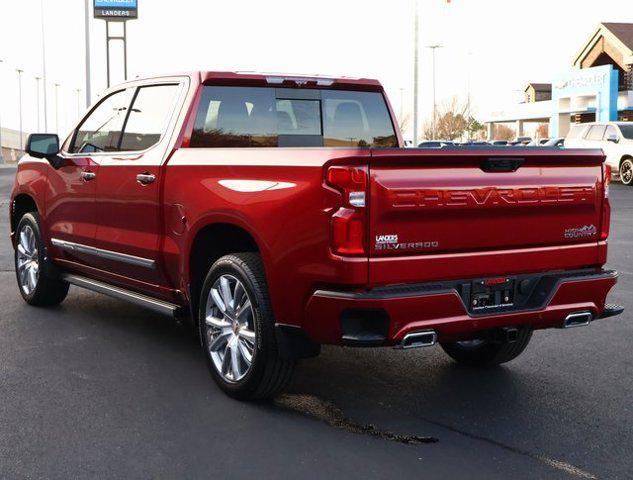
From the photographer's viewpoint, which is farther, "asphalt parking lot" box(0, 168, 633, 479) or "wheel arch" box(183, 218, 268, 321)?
"wheel arch" box(183, 218, 268, 321)

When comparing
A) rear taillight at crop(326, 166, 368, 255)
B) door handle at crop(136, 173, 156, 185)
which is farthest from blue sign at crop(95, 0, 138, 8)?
rear taillight at crop(326, 166, 368, 255)

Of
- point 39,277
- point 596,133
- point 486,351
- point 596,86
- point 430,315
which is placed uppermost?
point 596,86

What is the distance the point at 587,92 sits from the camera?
5122 centimetres

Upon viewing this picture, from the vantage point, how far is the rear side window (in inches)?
239

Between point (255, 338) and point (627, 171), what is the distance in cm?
2628

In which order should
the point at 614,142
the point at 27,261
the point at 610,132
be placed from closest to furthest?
the point at 27,261
the point at 614,142
the point at 610,132

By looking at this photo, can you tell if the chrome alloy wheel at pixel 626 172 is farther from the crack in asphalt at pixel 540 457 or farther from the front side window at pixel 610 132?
the crack in asphalt at pixel 540 457

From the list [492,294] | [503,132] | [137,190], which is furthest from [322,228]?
[503,132]

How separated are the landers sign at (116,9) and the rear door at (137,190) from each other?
3941 cm

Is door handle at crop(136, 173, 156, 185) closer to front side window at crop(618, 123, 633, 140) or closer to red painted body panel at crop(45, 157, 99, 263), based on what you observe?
red painted body panel at crop(45, 157, 99, 263)

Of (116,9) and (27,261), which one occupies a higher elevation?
(116,9)

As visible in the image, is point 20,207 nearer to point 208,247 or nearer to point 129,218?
point 129,218

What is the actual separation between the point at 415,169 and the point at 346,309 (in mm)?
761

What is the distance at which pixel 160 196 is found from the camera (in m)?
5.72
